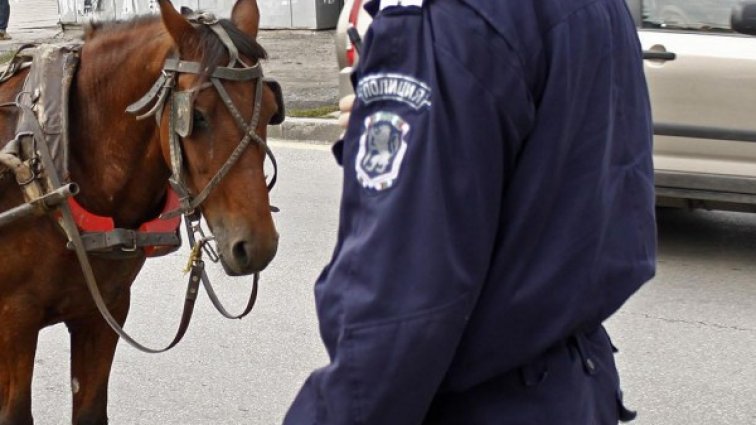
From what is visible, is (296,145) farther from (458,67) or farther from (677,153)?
(458,67)

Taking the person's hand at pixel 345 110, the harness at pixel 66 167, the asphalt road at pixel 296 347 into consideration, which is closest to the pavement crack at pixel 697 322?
the asphalt road at pixel 296 347

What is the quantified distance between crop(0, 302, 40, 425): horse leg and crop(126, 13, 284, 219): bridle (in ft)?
1.99

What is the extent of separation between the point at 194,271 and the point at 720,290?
3459mm

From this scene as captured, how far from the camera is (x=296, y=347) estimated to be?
5.20 meters

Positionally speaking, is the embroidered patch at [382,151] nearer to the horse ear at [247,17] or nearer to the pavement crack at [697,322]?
the horse ear at [247,17]

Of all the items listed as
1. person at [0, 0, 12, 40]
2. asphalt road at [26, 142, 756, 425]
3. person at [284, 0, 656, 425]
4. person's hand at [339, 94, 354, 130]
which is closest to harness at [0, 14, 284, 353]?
person's hand at [339, 94, 354, 130]

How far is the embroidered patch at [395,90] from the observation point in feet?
4.44

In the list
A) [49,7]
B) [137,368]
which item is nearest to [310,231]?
[137,368]

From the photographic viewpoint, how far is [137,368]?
16.7 feet

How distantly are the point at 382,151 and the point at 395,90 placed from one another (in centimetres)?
8

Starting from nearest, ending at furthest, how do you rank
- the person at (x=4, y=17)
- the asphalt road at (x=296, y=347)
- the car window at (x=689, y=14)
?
the asphalt road at (x=296, y=347), the car window at (x=689, y=14), the person at (x=4, y=17)

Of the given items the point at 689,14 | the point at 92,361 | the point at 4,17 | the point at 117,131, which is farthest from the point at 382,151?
the point at 4,17

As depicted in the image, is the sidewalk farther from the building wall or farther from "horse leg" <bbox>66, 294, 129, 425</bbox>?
"horse leg" <bbox>66, 294, 129, 425</bbox>

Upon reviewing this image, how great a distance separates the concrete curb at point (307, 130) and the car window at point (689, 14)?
371 cm
